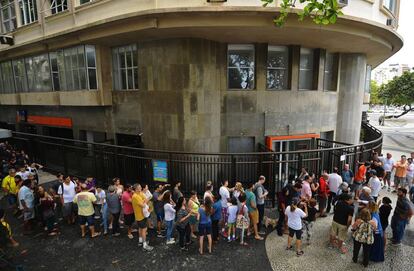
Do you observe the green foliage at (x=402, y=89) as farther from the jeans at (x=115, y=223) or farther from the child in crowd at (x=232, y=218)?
the jeans at (x=115, y=223)

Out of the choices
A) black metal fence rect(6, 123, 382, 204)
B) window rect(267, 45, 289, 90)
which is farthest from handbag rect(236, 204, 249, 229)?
window rect(267, 45, 289, 90)

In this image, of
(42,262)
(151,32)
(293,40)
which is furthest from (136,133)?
(293,40)

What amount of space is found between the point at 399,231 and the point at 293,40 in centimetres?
826

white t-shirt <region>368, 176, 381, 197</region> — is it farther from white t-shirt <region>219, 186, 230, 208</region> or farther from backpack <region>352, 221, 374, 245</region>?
white t-shirt <region>219, 186, 230, 208</region>

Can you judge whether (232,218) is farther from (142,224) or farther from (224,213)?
(142,224)

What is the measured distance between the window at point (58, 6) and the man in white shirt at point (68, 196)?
10437 millimetres

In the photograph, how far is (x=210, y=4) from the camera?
8602mm

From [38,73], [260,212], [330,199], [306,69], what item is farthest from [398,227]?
[38,73]

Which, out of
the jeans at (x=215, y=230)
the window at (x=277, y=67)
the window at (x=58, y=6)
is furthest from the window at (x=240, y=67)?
the window at (x=58, y=6)

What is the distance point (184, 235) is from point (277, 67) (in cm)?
904

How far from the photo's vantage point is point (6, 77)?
19156mm

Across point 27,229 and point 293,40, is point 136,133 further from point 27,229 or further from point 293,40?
point 293,40

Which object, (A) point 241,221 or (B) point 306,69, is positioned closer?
(A) point 241,221

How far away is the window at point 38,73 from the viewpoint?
15.2 meters
